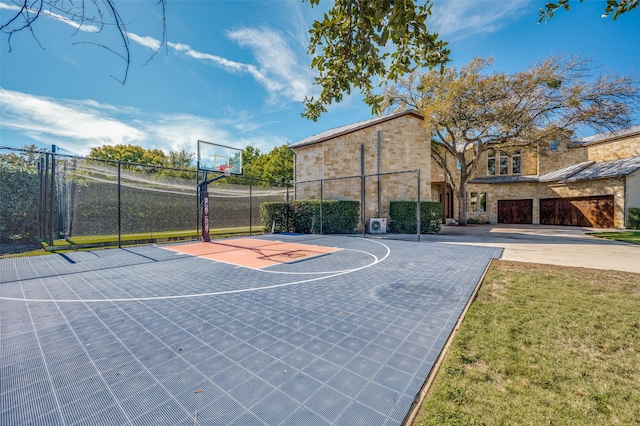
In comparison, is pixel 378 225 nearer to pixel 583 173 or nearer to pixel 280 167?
pixel 583 173

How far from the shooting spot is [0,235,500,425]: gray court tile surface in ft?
5.24

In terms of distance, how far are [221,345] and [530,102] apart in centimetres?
1783

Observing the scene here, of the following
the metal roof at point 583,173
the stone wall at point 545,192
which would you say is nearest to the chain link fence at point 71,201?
the stone wall at point 545,192

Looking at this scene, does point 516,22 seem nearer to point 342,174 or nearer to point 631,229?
point 342,174

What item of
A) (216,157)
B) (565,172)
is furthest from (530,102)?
(216,157)

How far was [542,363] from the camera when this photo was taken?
2.06 m

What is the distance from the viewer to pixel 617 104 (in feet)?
39.4

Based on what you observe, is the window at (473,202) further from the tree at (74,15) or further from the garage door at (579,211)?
the tree at (74,15)

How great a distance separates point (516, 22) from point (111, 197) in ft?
53.6

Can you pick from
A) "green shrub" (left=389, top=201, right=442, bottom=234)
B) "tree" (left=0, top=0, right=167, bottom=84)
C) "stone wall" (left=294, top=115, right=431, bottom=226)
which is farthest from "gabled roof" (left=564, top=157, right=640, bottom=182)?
"tree" (left=0, top=0, right=167, bottom=84)

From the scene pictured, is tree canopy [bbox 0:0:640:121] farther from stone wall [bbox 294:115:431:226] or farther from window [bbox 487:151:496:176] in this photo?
window [bbox 487:151:496:176]

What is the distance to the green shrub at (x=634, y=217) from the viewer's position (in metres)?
13.6

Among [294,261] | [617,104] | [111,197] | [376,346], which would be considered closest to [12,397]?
[376,346]

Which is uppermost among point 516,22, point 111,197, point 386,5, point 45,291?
point 516,22
